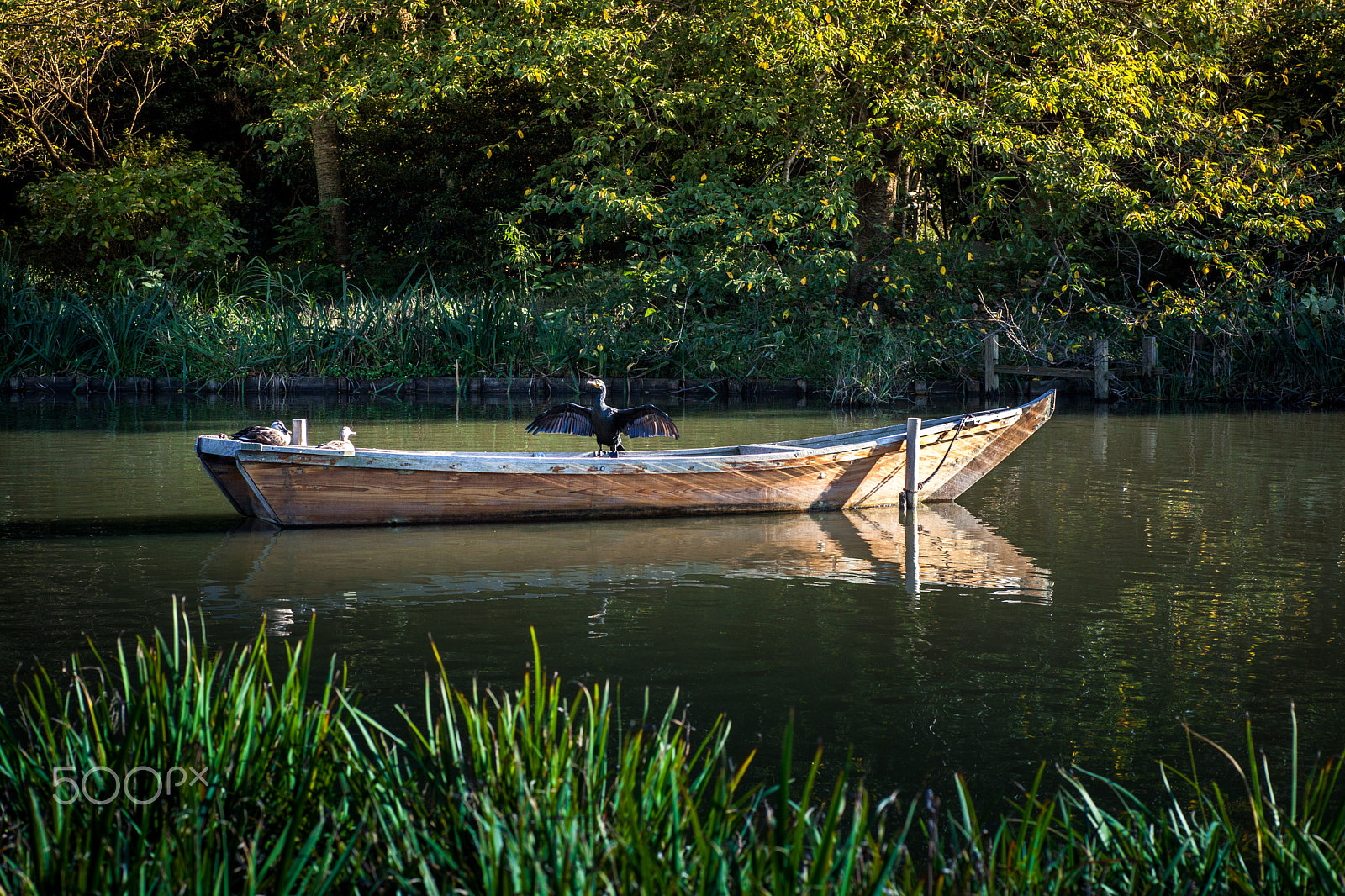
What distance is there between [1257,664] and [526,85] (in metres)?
21.0

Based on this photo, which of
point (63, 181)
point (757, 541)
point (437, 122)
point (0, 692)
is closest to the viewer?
point (0, 692)

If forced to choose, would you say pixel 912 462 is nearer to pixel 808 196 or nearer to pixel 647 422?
pixel 647 422

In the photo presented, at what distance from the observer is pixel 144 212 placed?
23.0 meters

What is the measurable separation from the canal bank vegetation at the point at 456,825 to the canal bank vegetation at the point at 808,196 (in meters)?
16.1

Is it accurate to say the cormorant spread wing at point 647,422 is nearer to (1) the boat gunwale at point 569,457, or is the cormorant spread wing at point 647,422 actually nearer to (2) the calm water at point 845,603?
(1) the boat gunwale at point 569,457

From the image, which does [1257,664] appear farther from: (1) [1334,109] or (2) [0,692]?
(1) [1334,109]

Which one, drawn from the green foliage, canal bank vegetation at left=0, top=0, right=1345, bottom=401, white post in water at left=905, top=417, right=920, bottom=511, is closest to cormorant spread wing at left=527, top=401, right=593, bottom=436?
white post in water at left=905, top=417, right=920, bottom=511

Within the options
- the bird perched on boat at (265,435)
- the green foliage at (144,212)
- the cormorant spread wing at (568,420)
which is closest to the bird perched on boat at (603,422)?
the cormorant spread wing at (568,420)

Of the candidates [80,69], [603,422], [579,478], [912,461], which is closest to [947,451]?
[912,461]

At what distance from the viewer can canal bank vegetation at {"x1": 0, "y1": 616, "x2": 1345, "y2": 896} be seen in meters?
2.15

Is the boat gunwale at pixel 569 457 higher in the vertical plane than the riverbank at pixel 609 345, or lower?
lower

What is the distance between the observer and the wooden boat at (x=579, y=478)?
8.09 meters

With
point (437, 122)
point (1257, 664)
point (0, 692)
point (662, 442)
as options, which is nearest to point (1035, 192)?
point (662, 442)

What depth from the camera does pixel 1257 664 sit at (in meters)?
5.20
